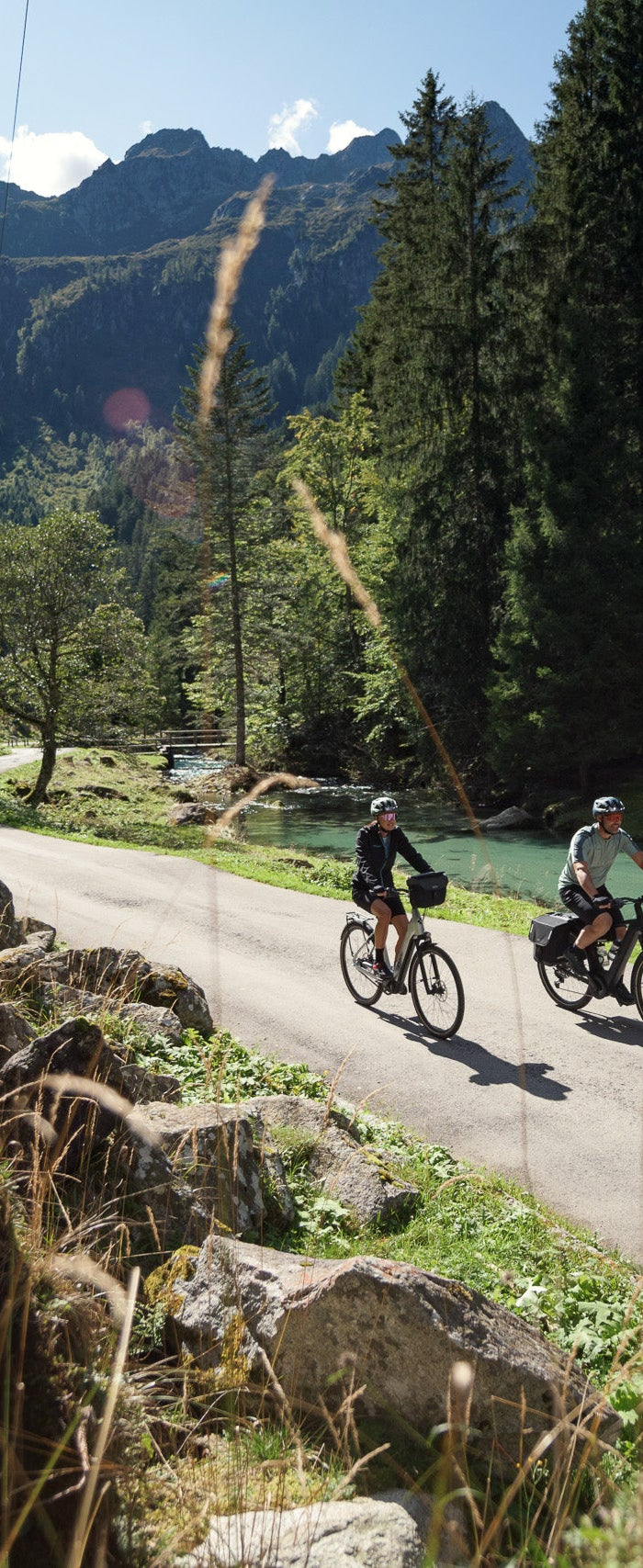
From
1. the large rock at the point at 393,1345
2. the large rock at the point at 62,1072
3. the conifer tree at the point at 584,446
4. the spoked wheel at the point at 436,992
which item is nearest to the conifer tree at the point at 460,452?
the conifer tree at the point at 584,446

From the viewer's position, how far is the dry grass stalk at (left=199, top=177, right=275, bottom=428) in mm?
3199

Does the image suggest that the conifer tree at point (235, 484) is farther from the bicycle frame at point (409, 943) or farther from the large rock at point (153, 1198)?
the large rock at point (153, 1198)

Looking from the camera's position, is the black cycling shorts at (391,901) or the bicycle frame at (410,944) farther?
the black cycling shorts at (391,901)

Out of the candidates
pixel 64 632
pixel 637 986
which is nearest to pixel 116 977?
pixel 637 986

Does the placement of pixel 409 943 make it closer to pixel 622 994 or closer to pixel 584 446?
pixel 622 994

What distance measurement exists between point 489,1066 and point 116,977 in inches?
124

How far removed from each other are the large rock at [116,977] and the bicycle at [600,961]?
3.49 m

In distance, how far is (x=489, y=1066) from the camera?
7.76 meters

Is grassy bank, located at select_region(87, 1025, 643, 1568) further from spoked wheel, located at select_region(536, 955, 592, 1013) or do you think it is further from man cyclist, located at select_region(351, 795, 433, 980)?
spoked wheel, located at select_region(536, 955, 592, 1013)

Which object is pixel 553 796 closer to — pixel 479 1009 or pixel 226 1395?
pixel 479 1009

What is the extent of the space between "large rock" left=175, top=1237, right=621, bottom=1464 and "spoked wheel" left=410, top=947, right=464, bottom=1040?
5363 mm

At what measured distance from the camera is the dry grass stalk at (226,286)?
3199mm

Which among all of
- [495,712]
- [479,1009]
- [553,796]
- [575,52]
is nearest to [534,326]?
[575,52]

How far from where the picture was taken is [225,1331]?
3.07 meters
